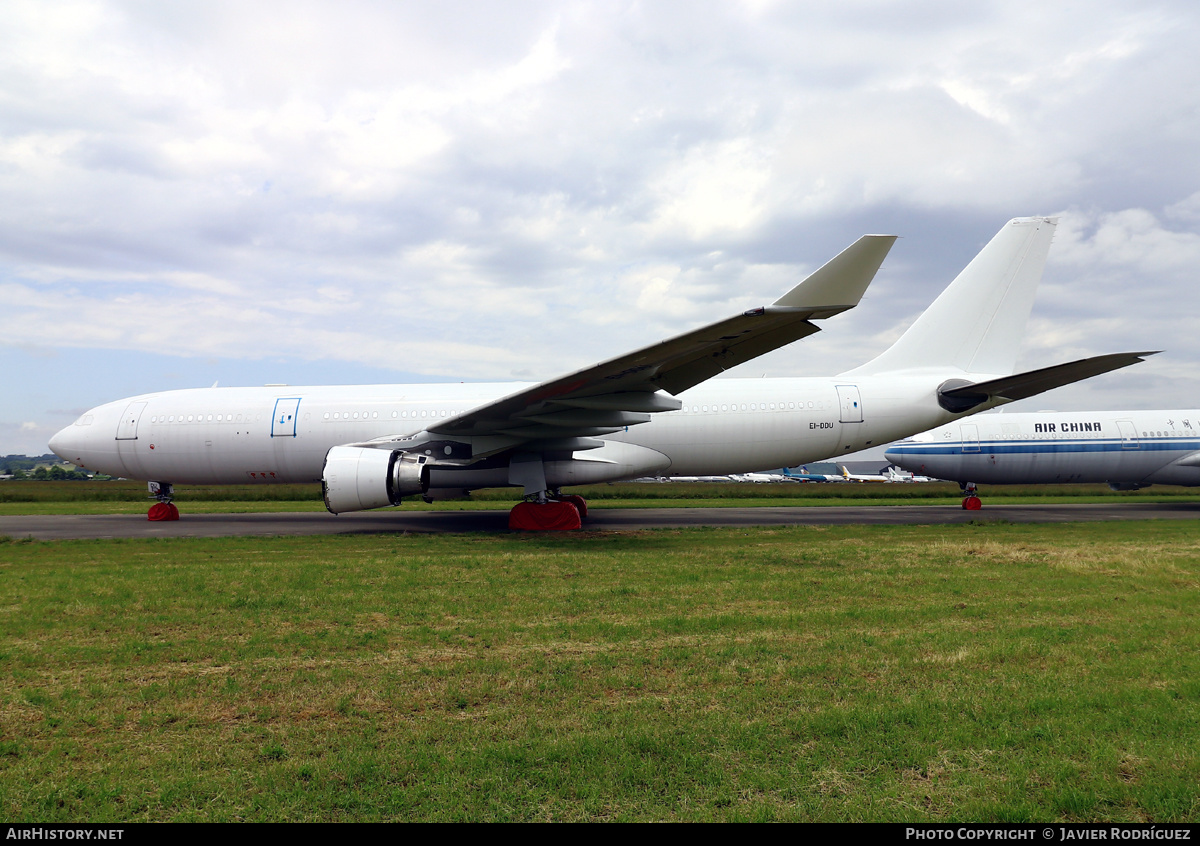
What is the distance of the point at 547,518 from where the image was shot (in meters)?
14.5

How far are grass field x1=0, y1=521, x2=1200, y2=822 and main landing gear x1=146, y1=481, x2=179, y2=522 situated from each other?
1040cm

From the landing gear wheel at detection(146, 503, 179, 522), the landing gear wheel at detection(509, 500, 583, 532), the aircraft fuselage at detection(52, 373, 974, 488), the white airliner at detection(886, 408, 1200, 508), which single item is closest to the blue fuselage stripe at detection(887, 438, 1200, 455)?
the white airliner at detection(886, 408, 1200, 508)

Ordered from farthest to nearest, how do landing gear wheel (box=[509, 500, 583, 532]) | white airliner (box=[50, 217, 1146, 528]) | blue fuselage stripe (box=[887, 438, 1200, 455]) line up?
blue fuselage stripe (box=[887, 438, 1200, 455])
landing gear wheel (box=[509, 500, 583, 532])
white airliner (box=[50, 217, 1146, 528])

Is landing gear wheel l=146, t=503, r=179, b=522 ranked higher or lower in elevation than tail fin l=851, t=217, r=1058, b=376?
lower

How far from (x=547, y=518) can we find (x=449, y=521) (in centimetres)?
344

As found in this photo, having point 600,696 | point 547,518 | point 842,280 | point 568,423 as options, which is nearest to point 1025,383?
point 842,280

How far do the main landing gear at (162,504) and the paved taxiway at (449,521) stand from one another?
37 cm

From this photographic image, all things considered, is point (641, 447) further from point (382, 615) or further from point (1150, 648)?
point (1150, 648)

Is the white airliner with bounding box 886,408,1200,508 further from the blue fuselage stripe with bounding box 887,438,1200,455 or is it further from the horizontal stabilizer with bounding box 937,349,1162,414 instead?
the horizontal stabilizer with bounding box 937,349,1162,414

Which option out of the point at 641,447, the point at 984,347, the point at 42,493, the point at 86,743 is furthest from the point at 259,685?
the point at 42,493

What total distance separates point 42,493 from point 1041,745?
39211mm

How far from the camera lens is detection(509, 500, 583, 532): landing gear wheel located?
14.4m

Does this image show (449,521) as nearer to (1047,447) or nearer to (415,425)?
(415,425)

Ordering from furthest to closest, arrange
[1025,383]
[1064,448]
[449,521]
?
[1064,448] → [449,521] → [1025,383]
